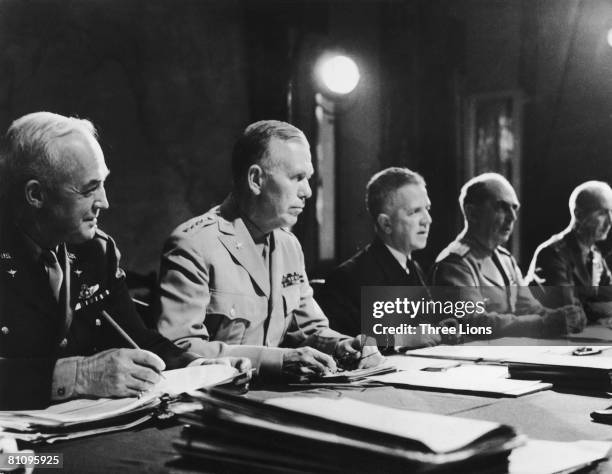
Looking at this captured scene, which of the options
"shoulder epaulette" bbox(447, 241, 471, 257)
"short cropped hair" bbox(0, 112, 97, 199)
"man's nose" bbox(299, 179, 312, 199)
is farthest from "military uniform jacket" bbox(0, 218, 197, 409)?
"shoulder epaulette" bbox(447, 241, 471, 257)

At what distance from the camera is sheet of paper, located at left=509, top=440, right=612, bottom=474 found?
0.77m

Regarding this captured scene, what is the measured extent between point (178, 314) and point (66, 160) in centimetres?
50

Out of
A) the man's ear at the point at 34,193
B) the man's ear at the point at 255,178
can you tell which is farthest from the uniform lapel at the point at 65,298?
the man's ear at the point at 255,178

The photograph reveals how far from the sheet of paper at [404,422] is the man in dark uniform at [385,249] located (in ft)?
4.16

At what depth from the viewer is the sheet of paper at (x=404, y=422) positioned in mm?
699

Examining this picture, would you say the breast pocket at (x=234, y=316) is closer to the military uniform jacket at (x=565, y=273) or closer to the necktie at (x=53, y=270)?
the necktie at (x=53, y=270)

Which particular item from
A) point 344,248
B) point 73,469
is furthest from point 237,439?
A: point 344,248

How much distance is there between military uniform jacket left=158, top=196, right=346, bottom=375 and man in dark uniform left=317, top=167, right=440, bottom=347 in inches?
6.0

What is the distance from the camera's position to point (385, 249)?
86.2 inches

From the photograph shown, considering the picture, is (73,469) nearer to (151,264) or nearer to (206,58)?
(151,264)

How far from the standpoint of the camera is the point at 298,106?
2213mm

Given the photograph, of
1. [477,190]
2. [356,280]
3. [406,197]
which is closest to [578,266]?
[477,190]

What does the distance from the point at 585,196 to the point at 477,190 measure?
0.40 meters

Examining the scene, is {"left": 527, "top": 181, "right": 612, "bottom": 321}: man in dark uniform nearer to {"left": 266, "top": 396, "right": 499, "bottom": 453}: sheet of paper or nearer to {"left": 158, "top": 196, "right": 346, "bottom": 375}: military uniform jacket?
{"left": 158, "top": 196, "right": 346, "bottom": 375}: military uniform jacket
